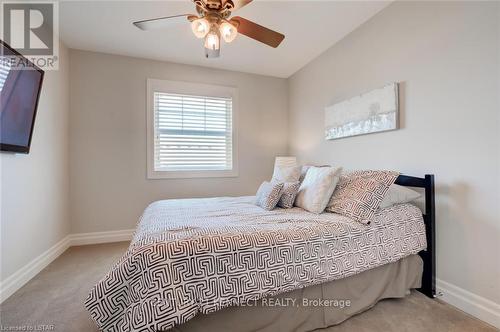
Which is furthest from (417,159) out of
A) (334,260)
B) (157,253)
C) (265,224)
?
(157,253)

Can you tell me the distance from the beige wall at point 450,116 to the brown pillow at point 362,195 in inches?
17.3

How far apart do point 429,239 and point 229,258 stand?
1.65m

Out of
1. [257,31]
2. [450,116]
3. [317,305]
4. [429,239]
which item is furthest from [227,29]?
[429,239]

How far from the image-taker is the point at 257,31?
1.83m

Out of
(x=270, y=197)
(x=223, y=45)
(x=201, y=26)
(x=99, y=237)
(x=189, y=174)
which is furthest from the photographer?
(x=189, y=174)

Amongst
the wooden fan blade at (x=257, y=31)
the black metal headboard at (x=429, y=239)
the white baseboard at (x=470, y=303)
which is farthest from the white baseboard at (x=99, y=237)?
the white baseboard at (x=470, y=303)

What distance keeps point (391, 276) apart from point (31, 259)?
10.3ft

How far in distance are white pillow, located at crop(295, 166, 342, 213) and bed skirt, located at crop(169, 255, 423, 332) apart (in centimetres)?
57

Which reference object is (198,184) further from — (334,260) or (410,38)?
(410,38)

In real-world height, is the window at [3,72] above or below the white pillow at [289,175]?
above

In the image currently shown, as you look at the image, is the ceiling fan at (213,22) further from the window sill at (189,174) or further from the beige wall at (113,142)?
the window sill at (189,174)

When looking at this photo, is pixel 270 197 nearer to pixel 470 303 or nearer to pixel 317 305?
pixel 317 305

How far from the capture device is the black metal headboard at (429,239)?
1830mm

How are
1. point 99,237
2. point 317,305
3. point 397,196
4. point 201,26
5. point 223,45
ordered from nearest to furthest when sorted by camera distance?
point 317,305, point 201,26, point 397,196, point 223,45, point 99,237
